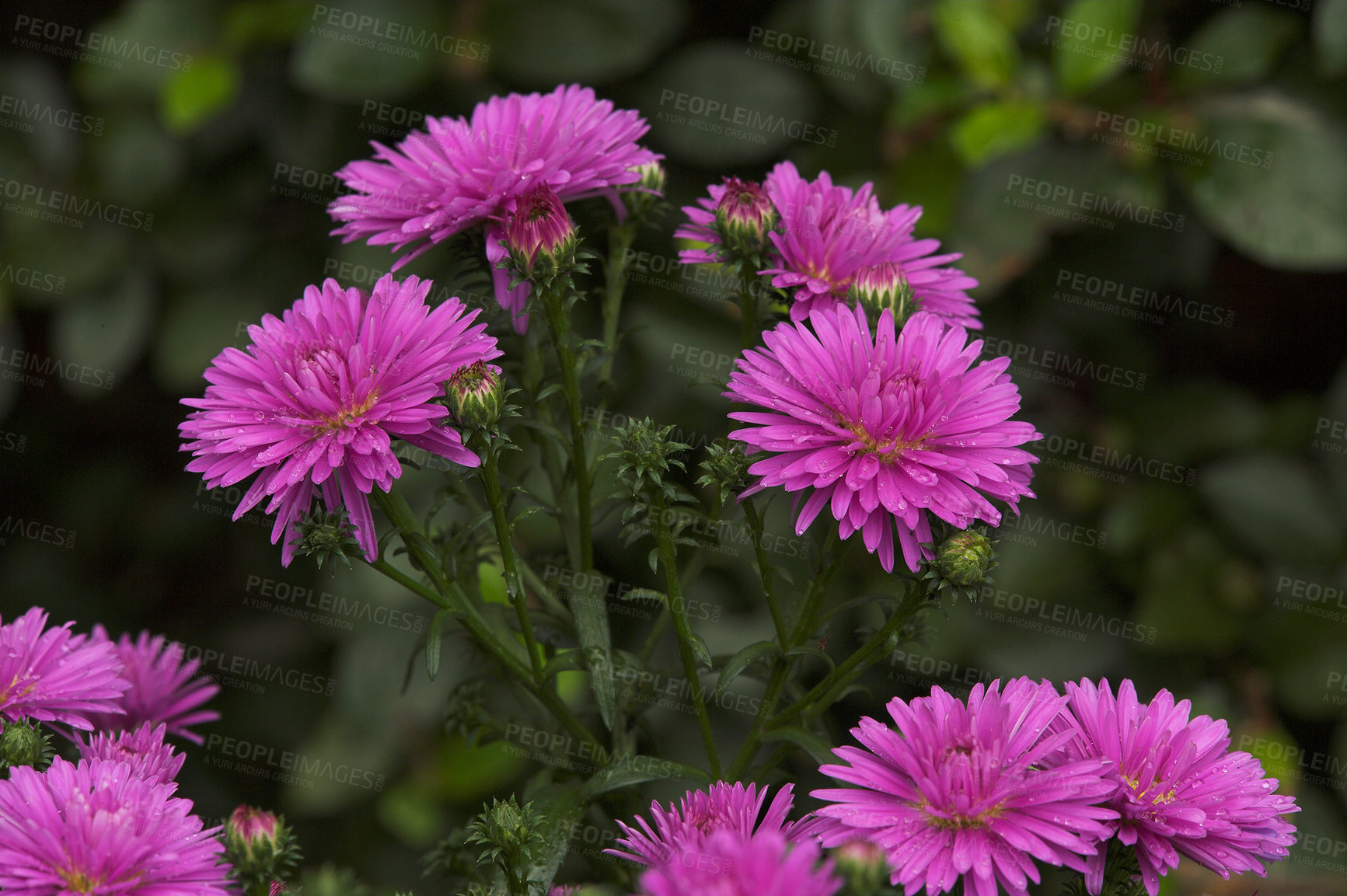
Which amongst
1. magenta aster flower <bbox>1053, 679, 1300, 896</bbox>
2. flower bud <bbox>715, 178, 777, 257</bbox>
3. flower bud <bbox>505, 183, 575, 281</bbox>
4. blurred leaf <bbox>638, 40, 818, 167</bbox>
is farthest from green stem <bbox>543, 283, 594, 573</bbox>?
blurred leaf <bbox>638, 40, 818, 167</bbox>

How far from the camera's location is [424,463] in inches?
31.1

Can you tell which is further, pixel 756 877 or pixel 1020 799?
pixel 1020 799

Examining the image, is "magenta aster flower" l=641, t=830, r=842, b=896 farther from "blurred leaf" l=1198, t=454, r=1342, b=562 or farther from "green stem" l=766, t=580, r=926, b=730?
"blurred leaf" l=1198, t=454, r=1342, b=562

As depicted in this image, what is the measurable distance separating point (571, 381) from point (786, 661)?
24 centimetres

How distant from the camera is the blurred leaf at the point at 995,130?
1551 millimetres

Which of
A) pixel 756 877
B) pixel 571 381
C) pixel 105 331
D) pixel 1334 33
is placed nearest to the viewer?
pixel 756 877

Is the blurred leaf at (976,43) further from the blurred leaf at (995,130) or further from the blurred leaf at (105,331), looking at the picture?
the blurred leaf at (105,331)

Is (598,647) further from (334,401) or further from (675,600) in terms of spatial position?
(334,401)

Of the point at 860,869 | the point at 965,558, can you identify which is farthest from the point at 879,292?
the point at 860,869

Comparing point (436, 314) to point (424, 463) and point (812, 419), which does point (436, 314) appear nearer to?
point (424, 463)

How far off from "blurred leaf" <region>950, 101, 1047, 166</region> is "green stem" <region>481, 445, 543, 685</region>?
3.29ft

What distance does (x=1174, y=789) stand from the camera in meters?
0.68

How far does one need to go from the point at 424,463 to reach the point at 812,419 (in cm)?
26

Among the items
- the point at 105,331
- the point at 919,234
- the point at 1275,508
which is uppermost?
the point at 919,234
